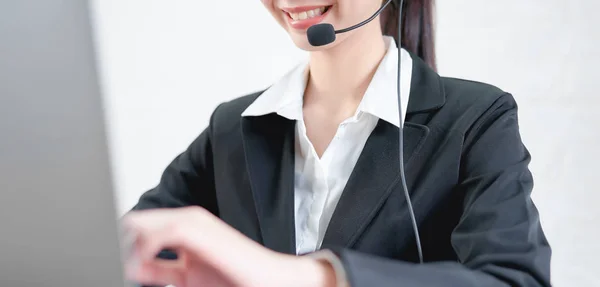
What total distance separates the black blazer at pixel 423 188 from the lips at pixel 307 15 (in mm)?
159

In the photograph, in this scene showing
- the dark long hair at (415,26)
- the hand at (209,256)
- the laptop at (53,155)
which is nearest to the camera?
the laptop at (53,155)

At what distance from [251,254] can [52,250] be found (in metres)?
0.15

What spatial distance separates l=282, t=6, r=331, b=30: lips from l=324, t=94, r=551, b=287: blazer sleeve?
24 centimetres

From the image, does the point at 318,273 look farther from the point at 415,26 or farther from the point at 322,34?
the point at 415,26

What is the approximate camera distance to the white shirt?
2.39ft

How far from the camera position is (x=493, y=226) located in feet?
1.94

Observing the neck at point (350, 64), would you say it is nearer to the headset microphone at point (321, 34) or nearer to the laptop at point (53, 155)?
the headset microphone at point (321, 34)

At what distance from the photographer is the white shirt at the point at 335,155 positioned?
73 cm

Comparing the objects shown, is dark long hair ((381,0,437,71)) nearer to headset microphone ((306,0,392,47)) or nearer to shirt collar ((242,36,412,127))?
shirt collar ((242,36,412,127))

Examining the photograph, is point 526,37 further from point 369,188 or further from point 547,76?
point 369,188

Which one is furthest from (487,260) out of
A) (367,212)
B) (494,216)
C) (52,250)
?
(52,250)

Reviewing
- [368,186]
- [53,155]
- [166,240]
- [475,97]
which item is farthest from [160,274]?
[475,97]

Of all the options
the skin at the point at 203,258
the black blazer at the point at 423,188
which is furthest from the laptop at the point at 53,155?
the black blazer at the point at 423,188

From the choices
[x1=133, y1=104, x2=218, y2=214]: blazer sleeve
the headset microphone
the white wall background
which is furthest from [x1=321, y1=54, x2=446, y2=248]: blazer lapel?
the white wall background
